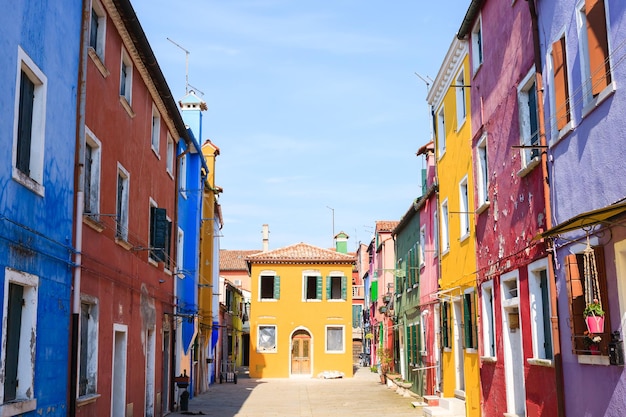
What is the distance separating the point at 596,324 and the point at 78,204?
293 inches

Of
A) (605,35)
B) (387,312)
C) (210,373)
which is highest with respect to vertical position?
(605,35)

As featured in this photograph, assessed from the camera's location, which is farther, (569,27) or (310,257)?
(310,257)

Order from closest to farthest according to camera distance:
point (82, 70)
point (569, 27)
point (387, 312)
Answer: point (569, 27) < point (82, 70) < point (387, 312)

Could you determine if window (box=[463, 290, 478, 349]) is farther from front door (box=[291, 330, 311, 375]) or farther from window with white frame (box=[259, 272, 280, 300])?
window with white frame (box=[259, 272, 280, 300])

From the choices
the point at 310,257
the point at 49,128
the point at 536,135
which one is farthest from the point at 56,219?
the point at 310,257

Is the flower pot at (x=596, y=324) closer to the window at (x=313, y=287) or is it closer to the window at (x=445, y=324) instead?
the window at (x=445, y=324)

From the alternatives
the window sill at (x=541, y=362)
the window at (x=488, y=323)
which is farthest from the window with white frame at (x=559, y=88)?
the window at (x=488, y=323)

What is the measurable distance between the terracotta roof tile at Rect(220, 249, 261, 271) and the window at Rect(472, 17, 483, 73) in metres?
55.8

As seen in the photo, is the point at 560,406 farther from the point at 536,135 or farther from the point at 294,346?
the point at 294,346

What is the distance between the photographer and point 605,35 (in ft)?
28.2

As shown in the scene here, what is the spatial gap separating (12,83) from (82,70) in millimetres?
2929

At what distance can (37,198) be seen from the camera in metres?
9.12

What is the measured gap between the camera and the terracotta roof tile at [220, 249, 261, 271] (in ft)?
236

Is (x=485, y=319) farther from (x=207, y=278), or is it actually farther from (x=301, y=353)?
(x=301, y=353)
